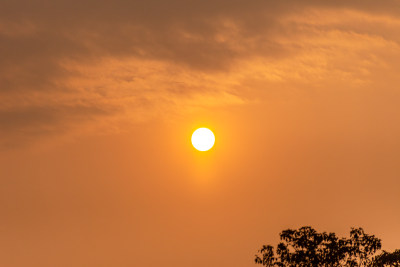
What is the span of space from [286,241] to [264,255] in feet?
8.01

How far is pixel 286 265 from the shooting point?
93.8m

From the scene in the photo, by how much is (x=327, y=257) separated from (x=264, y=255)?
588cm

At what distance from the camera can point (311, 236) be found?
308 ft

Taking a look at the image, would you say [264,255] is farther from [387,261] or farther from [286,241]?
[387,261]

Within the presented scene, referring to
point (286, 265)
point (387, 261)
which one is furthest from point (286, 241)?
point (387, 261)

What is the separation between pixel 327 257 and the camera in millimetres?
94062

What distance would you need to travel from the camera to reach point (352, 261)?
95.0 meters

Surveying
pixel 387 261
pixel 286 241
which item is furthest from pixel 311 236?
pixel 387 261

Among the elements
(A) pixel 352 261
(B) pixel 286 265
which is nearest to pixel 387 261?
(A) pixel 352 261

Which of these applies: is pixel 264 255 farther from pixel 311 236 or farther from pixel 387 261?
pixel 387 261

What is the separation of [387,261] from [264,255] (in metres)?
12.5

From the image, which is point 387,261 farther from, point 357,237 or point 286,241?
point 286,241

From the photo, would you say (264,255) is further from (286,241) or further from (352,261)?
(352,261)

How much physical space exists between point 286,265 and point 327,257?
3927mm
